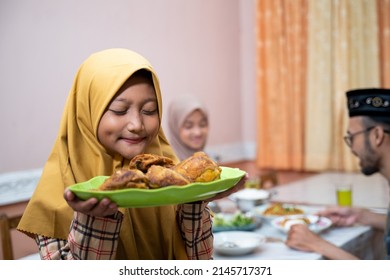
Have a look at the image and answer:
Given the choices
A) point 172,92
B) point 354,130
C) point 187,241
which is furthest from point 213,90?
point 187,241

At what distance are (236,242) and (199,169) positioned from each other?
79 centimetres

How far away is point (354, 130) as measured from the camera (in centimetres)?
181

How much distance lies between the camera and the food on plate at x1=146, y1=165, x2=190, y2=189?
0.76 metres

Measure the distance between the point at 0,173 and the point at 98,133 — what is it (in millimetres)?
613

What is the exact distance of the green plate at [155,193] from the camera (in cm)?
73

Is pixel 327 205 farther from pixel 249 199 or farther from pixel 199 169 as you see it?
pixel 199 169

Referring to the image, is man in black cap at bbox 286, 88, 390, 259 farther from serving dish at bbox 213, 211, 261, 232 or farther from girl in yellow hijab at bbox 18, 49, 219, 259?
girl in yellow hijab at bbox 18, 49, 219, 259

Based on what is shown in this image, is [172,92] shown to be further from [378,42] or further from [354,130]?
[378,42]

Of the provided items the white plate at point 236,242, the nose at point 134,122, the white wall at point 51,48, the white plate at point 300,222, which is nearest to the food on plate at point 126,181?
the nose at point 134,122

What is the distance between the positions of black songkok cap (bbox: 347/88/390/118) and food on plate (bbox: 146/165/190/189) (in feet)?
3.69

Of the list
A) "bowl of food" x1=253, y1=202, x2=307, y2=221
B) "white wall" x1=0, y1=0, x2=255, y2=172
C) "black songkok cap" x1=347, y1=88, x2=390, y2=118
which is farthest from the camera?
"bowl of food" x1=253, y1=202, x2=307, y2=221

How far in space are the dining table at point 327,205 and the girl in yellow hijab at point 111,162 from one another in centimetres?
57

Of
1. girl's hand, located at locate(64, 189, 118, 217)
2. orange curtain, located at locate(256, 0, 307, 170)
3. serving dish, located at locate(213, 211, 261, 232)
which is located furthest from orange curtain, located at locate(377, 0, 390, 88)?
girl's hand, located at locate(64, 189, 118, 217)

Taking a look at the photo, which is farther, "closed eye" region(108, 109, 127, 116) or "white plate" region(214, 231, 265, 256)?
"white plate" region(214, 231, 265, 256)
